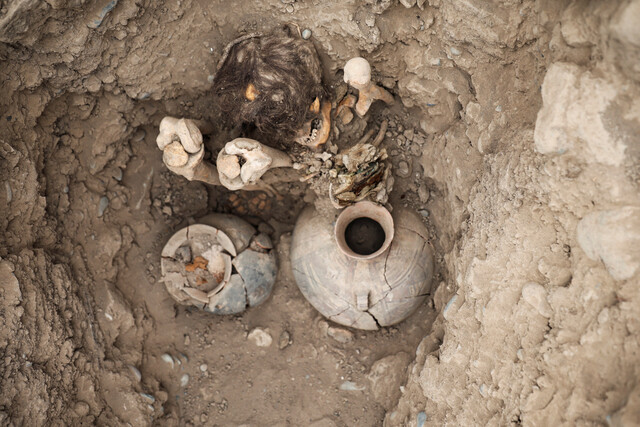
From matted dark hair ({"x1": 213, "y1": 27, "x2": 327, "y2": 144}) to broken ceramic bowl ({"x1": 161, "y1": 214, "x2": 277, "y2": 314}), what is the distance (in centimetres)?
125

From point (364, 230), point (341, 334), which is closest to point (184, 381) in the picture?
point (341, 334)

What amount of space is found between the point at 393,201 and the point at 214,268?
5.98 ft

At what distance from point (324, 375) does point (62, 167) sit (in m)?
3.07

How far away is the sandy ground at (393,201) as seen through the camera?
223cm

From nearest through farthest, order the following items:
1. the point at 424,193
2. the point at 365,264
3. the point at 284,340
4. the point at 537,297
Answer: the point at 537,297 → the point at 365,264 → the point at 424,193 → the point at 284,340

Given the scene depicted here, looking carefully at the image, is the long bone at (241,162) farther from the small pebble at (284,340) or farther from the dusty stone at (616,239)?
the dusty stone at (616,239)

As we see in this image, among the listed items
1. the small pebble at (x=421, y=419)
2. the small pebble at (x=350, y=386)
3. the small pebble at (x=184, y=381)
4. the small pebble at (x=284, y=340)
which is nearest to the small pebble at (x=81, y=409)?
the small pebble at (x=184, y=381)

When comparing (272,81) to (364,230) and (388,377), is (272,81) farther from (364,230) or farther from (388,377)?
(388,377)

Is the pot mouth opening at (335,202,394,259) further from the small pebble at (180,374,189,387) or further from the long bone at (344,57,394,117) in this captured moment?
the small pebble at (180,374,189,387)

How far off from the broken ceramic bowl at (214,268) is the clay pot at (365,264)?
1.59ft

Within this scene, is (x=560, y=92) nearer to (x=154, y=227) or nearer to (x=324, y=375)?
(x=324, y=375)

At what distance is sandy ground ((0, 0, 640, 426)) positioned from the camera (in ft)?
7.33

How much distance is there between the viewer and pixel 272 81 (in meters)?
3.11

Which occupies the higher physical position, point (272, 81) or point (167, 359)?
point (272, 81)
